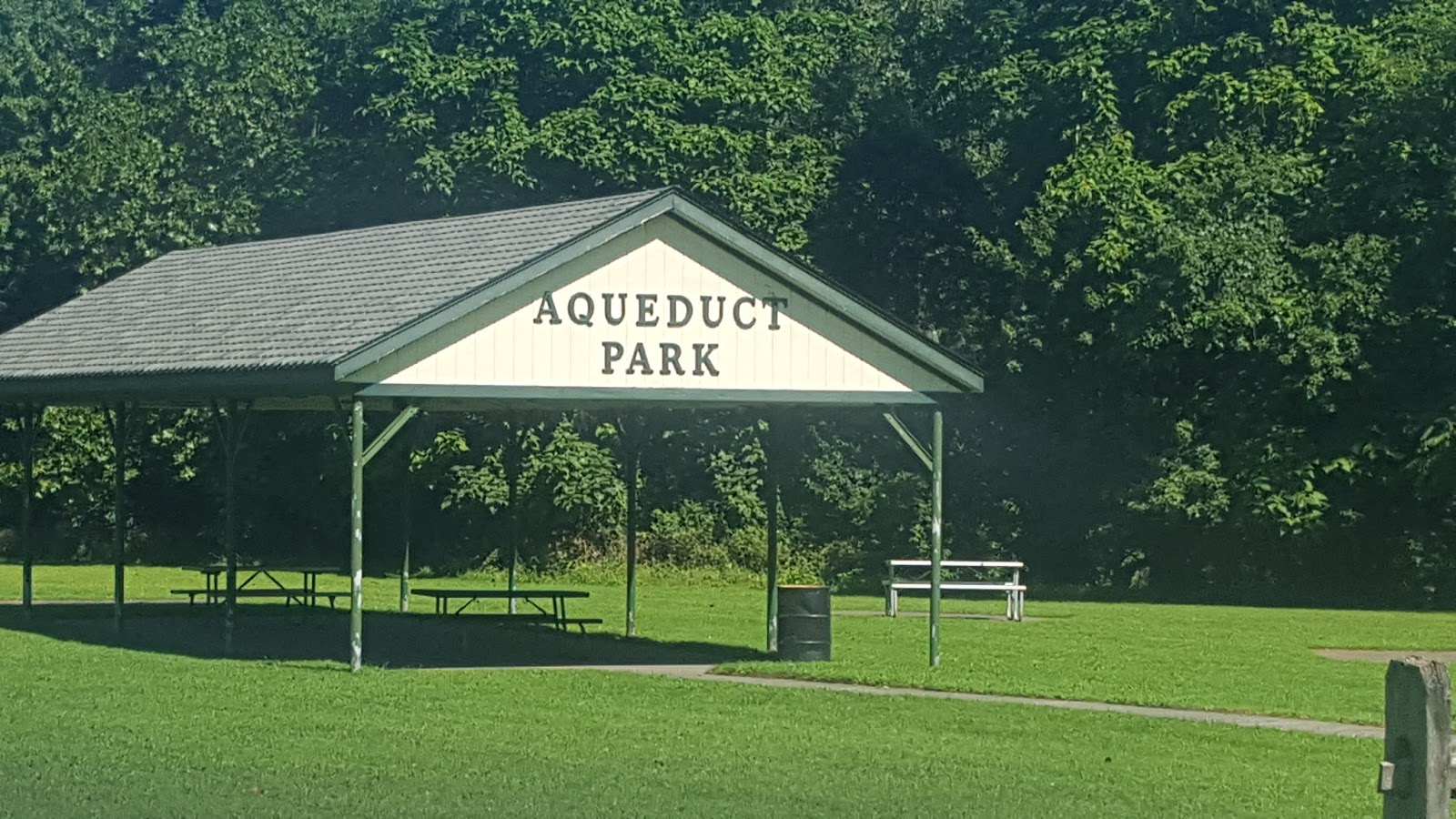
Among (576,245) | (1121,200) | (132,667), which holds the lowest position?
(132,667)

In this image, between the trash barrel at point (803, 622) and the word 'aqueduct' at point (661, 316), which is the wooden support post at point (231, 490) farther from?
the trash barrel at point (803, 622)

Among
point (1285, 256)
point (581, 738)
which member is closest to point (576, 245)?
point (581, 738)

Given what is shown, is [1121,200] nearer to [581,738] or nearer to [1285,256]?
[1285,256]

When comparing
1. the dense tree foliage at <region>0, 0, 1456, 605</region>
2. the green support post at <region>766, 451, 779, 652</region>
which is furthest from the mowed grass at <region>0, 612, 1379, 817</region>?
the dense tree foliage at <region>0, 0, 1456, 605</region>

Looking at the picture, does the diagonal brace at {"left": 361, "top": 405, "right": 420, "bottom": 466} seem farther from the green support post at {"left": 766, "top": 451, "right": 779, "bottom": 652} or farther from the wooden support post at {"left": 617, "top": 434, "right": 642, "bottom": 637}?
the wooden support post at {"left": 617, "top": 434, "right": 642, "bottom": 637}

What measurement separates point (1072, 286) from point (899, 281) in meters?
8.87

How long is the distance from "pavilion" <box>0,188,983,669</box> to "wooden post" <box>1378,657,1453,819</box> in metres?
14.2

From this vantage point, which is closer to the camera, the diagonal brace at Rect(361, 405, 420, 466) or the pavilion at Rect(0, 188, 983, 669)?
the diagonal brace at Rect(361, 405, 420, 466)

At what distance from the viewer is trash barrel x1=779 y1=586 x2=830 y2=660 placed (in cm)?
2300

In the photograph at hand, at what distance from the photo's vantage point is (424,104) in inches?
1875

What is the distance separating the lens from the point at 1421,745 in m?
7.79

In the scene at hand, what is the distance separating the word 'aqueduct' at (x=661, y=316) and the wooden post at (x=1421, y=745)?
15.0m

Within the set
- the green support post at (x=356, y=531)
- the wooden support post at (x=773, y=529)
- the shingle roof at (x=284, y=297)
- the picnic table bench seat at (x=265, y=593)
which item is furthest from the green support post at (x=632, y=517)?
the green support post at (x=356, y=531)

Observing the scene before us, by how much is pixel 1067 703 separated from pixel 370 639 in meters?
9.99
